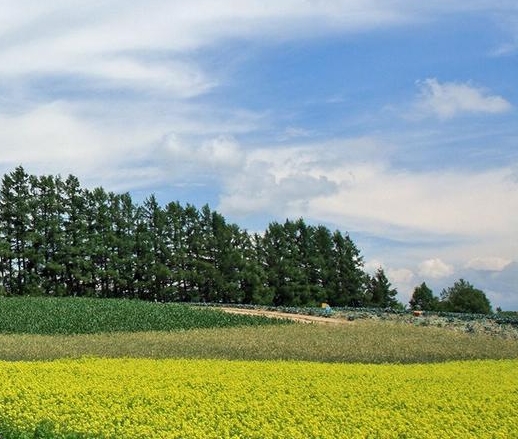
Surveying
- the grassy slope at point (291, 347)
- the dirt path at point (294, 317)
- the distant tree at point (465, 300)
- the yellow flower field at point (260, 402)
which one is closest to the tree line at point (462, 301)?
the distant tree at point (465, 300)

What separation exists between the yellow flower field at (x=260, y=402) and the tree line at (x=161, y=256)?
40.6 meters

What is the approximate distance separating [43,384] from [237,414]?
454 centimetres

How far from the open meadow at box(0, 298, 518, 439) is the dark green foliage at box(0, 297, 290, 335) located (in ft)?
40.3

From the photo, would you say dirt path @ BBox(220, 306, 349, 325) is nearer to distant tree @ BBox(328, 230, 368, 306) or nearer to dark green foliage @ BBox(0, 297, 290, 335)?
dark green foliage @ BBox(0, 297, 290, 335)

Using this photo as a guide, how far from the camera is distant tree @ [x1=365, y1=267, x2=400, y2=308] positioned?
63.2 meters

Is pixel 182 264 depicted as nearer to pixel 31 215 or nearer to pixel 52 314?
pixel 31 215

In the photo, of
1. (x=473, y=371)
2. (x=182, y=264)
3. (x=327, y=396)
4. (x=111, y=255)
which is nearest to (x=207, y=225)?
(x=182, y=264)

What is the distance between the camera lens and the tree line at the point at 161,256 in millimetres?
55281

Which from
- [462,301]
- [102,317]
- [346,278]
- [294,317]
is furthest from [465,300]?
[102,317]

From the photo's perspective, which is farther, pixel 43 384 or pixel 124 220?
pixel 124 220

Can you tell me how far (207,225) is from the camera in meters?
61.4

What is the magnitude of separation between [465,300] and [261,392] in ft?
150

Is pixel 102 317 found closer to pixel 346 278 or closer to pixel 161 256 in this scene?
pixel 161 256

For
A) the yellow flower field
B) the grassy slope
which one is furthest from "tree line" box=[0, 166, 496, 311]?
the yellow flower field
